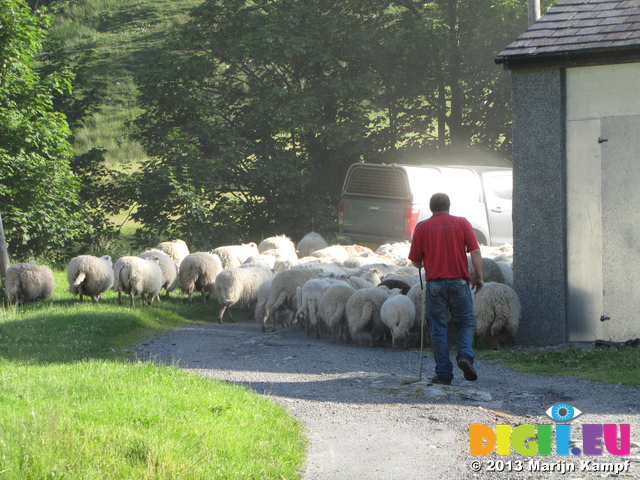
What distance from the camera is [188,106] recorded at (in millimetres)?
22891

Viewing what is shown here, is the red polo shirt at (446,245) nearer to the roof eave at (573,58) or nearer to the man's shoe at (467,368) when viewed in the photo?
the man's shoe at (467,368)

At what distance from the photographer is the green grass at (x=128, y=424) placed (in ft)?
15.9

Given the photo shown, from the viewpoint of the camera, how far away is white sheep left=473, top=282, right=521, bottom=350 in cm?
1037

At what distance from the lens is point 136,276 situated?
44.2 feet

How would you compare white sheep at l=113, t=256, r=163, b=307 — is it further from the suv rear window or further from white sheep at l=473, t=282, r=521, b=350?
white sheep at l=473, t=282, r=521, b=350

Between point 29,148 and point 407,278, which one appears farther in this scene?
point 29,148

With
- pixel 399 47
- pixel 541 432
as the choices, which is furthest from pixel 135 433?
pixel 399 47

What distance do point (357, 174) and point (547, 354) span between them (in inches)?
360

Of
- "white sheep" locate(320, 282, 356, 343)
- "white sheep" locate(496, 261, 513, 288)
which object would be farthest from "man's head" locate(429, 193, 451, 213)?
"white sheep" locate(496, 261, 513, 288)

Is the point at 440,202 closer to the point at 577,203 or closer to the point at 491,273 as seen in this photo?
the point at 577,203

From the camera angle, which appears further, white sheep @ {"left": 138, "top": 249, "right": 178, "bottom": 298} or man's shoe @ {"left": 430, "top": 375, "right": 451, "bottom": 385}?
white sheep @ {"left": 138, "top": 249, "right": 178, "bottom": 298}

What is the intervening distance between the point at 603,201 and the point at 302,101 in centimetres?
1377

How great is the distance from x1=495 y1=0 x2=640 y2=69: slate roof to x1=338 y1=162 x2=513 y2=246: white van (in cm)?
607

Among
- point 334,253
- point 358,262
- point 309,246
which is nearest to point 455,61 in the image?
point 309,246
